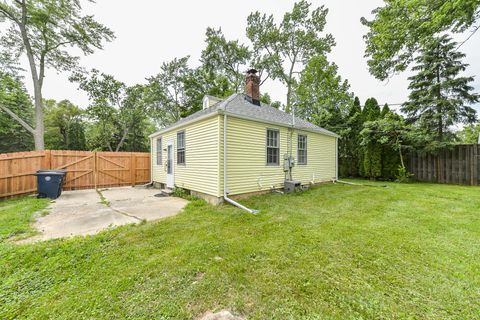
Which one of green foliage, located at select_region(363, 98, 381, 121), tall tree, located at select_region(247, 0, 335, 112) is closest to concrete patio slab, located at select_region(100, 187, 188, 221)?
green foliage, located at select_region(363, 98, 381, 121)

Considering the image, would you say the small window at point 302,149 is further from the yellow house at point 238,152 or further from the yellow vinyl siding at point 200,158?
the yellow vinyl siding at point 200,158

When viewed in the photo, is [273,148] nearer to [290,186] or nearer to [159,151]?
[290,186]

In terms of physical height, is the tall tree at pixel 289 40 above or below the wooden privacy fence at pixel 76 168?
above

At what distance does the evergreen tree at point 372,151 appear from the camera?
1124 cm

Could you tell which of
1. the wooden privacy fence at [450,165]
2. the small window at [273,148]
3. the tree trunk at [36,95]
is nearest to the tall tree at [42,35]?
the tree trunk at [36,95]

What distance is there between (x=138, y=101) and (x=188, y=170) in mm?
16892

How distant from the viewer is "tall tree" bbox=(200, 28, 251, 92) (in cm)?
2002

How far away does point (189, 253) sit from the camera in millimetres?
2906

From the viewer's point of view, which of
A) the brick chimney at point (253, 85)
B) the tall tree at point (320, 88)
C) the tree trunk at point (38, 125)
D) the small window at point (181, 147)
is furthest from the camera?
the tall tree at point (320, 88)

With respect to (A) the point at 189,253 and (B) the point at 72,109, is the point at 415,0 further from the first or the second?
(B) the point at 72,109

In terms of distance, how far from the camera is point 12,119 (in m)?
16.2

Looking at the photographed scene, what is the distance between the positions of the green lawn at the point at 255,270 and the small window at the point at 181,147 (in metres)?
3.83

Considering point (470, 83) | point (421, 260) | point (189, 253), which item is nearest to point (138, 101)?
point (189, 253)

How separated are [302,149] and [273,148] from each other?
1955 millimetres
